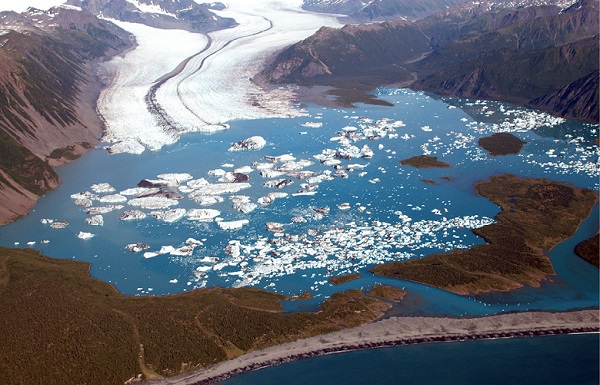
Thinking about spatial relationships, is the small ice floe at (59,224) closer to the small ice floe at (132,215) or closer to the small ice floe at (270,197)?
the small ice floe at (132,215)

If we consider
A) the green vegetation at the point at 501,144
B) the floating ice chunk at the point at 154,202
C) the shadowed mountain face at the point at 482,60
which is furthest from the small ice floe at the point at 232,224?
the shadowed mountain face at the point at 482,60

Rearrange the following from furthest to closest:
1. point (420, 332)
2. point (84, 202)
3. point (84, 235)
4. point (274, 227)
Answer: point (84, 202) → point (84, 235) → point (274, 227) → point (420, 332)

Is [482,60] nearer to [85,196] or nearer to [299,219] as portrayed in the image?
[299,219]

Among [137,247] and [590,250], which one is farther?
[137,247]

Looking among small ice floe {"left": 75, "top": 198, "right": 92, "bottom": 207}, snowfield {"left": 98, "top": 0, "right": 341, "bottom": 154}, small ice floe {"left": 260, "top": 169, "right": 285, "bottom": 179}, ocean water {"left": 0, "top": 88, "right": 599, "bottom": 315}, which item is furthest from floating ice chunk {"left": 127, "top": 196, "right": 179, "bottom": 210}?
snowfield {"left": 98, "top": 0, "right": 341, "bottom": 154}

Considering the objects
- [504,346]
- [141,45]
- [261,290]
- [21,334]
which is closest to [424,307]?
[504,346]

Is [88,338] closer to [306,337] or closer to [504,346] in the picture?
[306,337]

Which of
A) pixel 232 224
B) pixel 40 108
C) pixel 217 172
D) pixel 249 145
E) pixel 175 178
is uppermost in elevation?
pixel 40 108

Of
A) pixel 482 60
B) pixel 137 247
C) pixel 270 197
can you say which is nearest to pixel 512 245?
pixel 270 197
